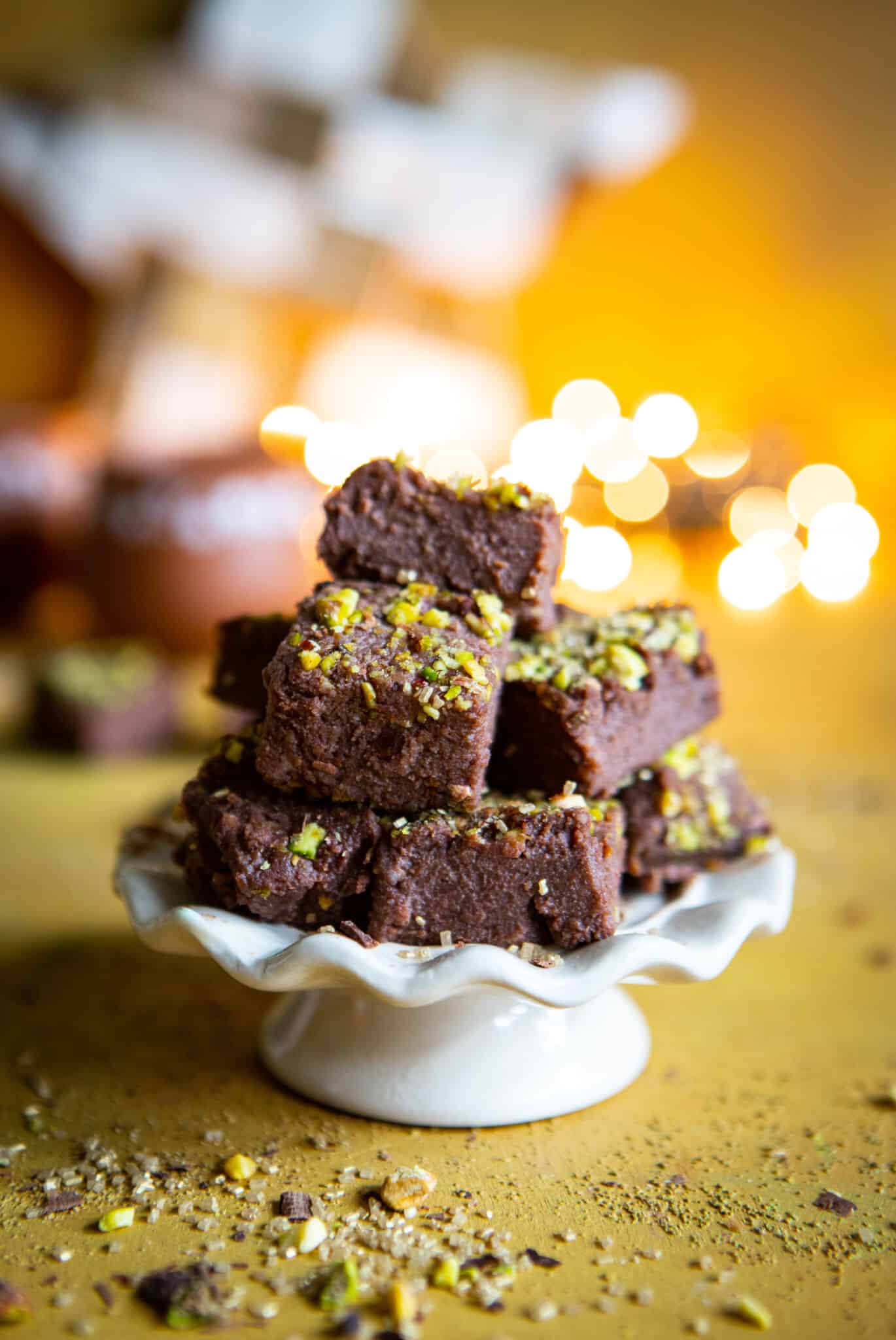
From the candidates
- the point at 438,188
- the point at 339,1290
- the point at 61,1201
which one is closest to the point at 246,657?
the point at 61,1201

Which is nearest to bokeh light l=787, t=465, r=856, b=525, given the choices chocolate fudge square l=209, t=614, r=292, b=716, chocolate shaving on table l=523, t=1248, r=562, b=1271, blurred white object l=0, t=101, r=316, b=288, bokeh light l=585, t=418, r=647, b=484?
bokeh light l=585, t=418, r=647, b=484

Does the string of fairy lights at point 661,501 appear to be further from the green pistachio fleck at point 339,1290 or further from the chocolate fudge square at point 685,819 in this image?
the green pistachio fleck at point 339,1290

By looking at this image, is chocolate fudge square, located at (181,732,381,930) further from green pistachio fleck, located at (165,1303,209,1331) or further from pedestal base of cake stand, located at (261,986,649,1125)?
green pistachio fleck, located at (165,1303,209,1331)

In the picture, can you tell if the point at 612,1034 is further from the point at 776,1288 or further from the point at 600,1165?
the point at 776,1288

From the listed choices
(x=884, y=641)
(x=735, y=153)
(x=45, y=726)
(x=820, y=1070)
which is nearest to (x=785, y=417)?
(x=735, y=153)

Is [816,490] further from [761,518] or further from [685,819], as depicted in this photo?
[685,819]

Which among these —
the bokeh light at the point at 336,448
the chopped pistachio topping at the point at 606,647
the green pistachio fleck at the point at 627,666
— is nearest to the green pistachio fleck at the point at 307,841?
the chopped pistachio topping at the point at 606,647
